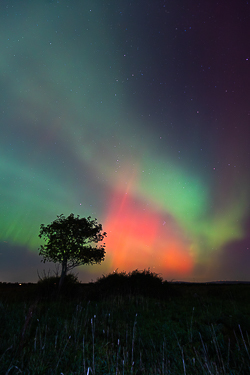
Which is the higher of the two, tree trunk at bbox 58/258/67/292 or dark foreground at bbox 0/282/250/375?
tree trunk at bbox 58/258/67/292

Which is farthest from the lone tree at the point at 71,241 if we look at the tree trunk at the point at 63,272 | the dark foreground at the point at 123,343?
the dark foreground at the point at 123,343

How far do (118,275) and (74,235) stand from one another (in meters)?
6.94

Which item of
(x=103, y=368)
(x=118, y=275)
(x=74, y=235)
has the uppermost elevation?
(x=74, y=235)

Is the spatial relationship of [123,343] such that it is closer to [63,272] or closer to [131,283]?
[131,283]

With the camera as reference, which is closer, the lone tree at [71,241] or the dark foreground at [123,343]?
the dark foreground at [123,343]

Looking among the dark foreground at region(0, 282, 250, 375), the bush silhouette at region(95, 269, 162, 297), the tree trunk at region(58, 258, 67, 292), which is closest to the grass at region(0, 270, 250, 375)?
the dark foreground at region(0, 282, 250, 375)

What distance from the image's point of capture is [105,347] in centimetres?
653

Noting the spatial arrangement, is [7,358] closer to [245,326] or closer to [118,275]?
[245,326]

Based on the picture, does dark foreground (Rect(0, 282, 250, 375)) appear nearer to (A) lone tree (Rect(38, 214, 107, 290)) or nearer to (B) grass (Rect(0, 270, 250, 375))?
(B) grass (Rect(0, 270, 250, 375))

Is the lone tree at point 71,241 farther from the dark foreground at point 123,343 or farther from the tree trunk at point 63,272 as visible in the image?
the dark foreground at point 123,343

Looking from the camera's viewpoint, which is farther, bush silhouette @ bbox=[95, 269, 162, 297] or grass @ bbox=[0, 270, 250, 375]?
bush silhouette @ bbox=[95, 269, 162, 297]

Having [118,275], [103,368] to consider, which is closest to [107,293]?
[118,275]

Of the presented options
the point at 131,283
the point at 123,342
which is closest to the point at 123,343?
the point at 123,342

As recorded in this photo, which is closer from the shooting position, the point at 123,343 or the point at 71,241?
the point at 123,343
